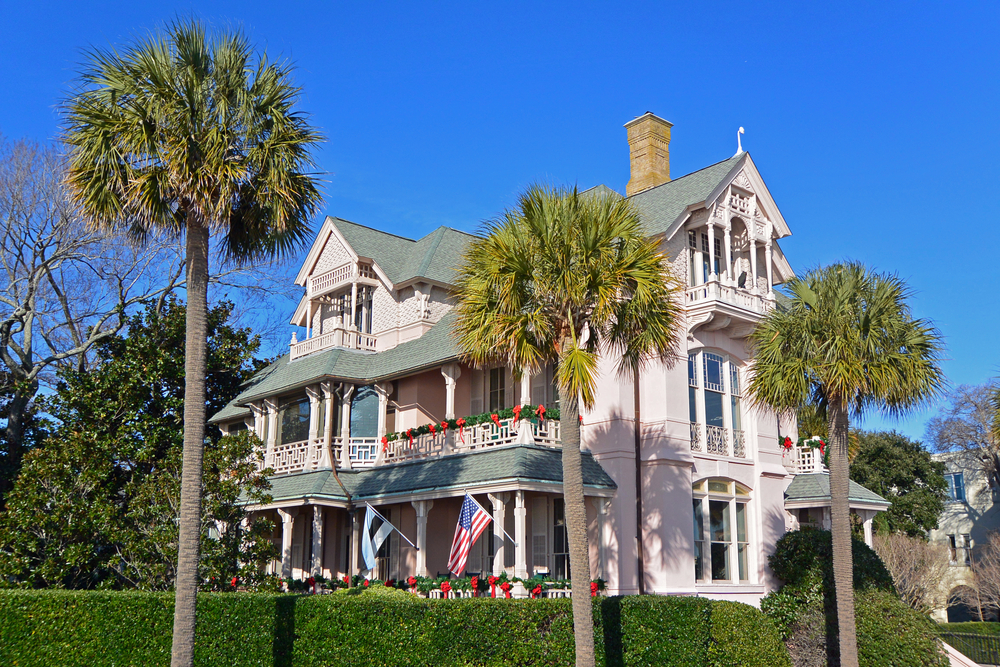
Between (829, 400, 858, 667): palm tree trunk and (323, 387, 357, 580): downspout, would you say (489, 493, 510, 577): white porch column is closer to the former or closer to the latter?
(323, 387, 357, 580): downspout

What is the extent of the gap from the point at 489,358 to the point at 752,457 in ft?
39.4

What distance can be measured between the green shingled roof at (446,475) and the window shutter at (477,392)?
3184mm

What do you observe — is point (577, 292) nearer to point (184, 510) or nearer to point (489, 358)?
point (489, 358)

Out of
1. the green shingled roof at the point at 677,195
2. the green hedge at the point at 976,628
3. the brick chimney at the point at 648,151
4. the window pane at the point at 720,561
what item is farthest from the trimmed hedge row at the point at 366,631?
the green hedge at the point at 976,628

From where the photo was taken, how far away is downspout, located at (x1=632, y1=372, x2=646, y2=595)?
22.0 metres

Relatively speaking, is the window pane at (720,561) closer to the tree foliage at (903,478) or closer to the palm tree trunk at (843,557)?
the palm tree trunk at (843,557)

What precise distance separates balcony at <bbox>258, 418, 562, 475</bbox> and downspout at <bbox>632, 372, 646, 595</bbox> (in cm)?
203

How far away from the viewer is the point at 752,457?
2517 cm

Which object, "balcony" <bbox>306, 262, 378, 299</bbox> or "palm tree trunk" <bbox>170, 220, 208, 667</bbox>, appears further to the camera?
"balcony" <bbox>306, 262, 378, 299</bbox>

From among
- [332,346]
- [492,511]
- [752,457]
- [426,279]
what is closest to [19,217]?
[332,346]

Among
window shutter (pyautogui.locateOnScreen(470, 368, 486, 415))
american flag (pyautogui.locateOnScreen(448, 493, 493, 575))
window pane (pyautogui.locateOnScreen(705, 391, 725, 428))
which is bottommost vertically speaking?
american flag (pyautogui.locateOnScreen(448, 493, 493, 575))

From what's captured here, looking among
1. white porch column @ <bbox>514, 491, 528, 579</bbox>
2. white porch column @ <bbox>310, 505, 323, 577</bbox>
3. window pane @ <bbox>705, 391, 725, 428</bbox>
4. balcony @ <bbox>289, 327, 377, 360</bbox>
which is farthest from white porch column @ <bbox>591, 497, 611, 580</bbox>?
balcony @ <bbox>289, 327, 377, 360</bbox>

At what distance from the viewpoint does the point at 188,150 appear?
13.5 meters

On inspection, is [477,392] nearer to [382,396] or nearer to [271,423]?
[382,396]
